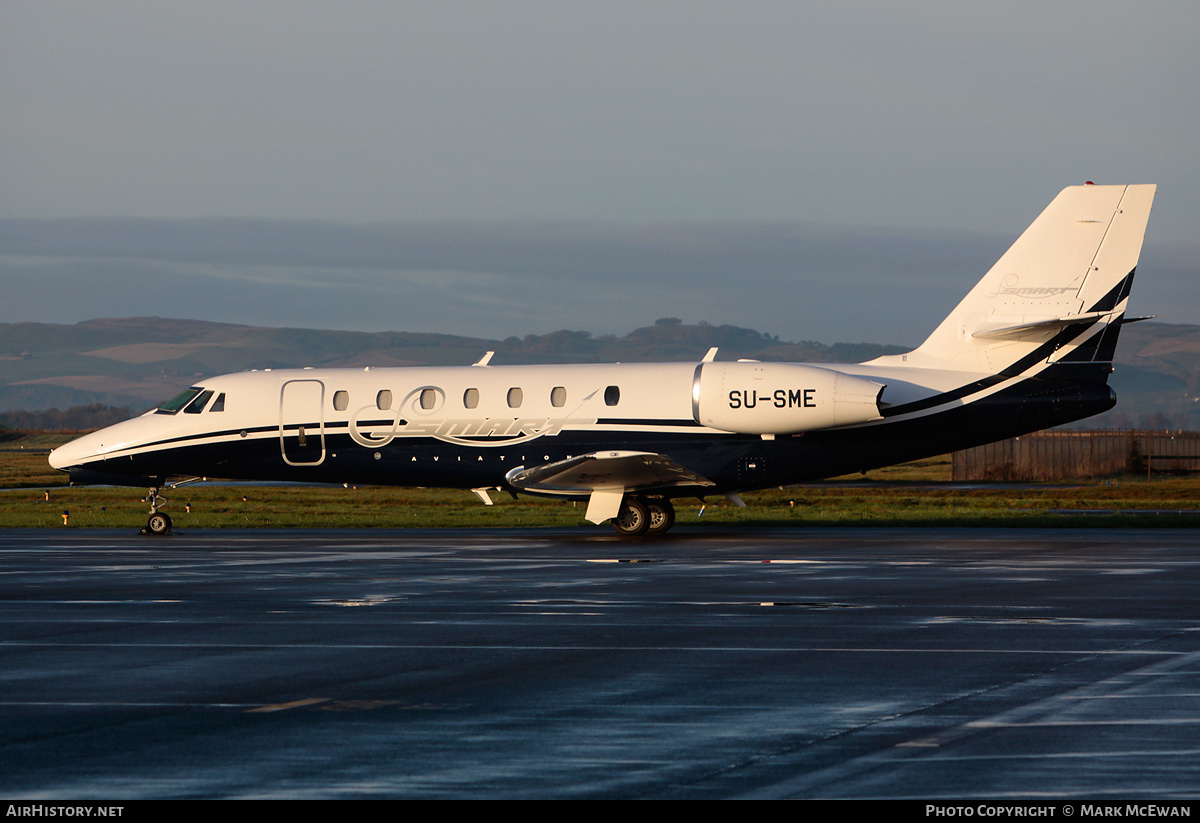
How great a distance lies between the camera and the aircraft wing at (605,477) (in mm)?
25453

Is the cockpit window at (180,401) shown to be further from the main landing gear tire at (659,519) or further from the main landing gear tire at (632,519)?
the main landing gear tire at (659,519)

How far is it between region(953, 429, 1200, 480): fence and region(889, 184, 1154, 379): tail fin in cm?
3848

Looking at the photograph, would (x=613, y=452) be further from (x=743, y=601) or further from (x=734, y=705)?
(x=734, y=705)

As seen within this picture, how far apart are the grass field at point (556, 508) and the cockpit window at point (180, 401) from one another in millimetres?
5124

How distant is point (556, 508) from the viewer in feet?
134

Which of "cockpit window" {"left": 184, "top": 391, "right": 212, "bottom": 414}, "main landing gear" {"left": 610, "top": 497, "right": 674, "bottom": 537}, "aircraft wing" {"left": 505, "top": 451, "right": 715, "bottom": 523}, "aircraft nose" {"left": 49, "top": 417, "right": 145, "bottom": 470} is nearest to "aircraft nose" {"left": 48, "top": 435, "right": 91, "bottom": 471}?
"aircraft nose" {"left": 49, "top": 417, "right": 145, "bottom": 470}

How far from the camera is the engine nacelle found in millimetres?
24859

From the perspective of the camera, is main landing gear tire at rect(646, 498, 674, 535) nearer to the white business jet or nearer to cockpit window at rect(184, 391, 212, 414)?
the white business jet

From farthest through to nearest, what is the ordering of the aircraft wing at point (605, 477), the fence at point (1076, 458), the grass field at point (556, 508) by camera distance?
the fence at point (1076, 458) < the grass field at point (556, 508) < the aircraft wing at point (605, 477)

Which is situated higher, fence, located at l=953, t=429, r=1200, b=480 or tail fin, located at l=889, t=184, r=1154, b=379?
tail fin, located at l=889, t=184, r=1154, b=379

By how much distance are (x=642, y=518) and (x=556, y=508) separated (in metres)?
13.9

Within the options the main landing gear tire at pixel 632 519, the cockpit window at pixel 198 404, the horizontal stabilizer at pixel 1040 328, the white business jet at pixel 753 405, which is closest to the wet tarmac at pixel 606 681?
the white business jet at pixel 753 405

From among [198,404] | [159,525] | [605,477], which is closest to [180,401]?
[198,404]
